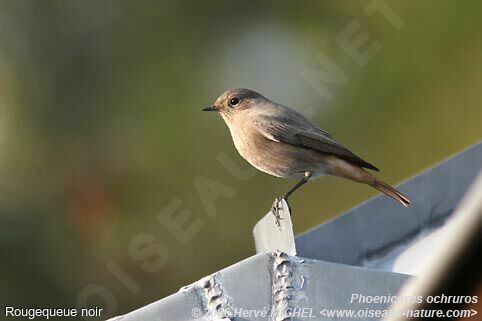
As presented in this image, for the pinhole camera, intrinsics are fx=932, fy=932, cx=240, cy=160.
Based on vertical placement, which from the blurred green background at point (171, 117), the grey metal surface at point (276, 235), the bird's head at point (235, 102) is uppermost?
the blurred green background at point (171, 117)

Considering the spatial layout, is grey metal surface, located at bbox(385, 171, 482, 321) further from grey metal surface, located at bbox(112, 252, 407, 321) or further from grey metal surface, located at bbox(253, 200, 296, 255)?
grey metal surface, located at bbox(253, 200, 296, 255)

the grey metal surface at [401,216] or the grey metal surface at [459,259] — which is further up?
the grey metal surface at [401,216]

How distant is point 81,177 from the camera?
9.45 m

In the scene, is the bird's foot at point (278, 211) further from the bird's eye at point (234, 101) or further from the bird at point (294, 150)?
the bird's eye at point (234, 101)

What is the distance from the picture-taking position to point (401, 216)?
458 centimetres

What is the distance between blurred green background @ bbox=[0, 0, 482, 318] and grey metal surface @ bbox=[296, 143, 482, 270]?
320 centimetres

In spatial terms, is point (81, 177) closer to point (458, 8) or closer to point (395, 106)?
point (395, 106)

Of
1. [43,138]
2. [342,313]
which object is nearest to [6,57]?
[43,138]

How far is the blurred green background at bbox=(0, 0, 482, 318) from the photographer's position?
838 cm

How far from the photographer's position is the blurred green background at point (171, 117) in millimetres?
8375

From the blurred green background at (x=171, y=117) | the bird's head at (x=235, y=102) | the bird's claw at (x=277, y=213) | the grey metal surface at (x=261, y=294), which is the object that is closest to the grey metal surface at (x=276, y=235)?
the bird's claw at (x=277, y=213)

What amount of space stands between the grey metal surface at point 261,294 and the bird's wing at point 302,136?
103 inches

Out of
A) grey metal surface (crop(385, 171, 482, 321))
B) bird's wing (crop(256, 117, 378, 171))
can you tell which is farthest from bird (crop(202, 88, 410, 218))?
grey metal surface (crop(385, 171, 482, 321))

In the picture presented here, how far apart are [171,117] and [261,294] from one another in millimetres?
6526
